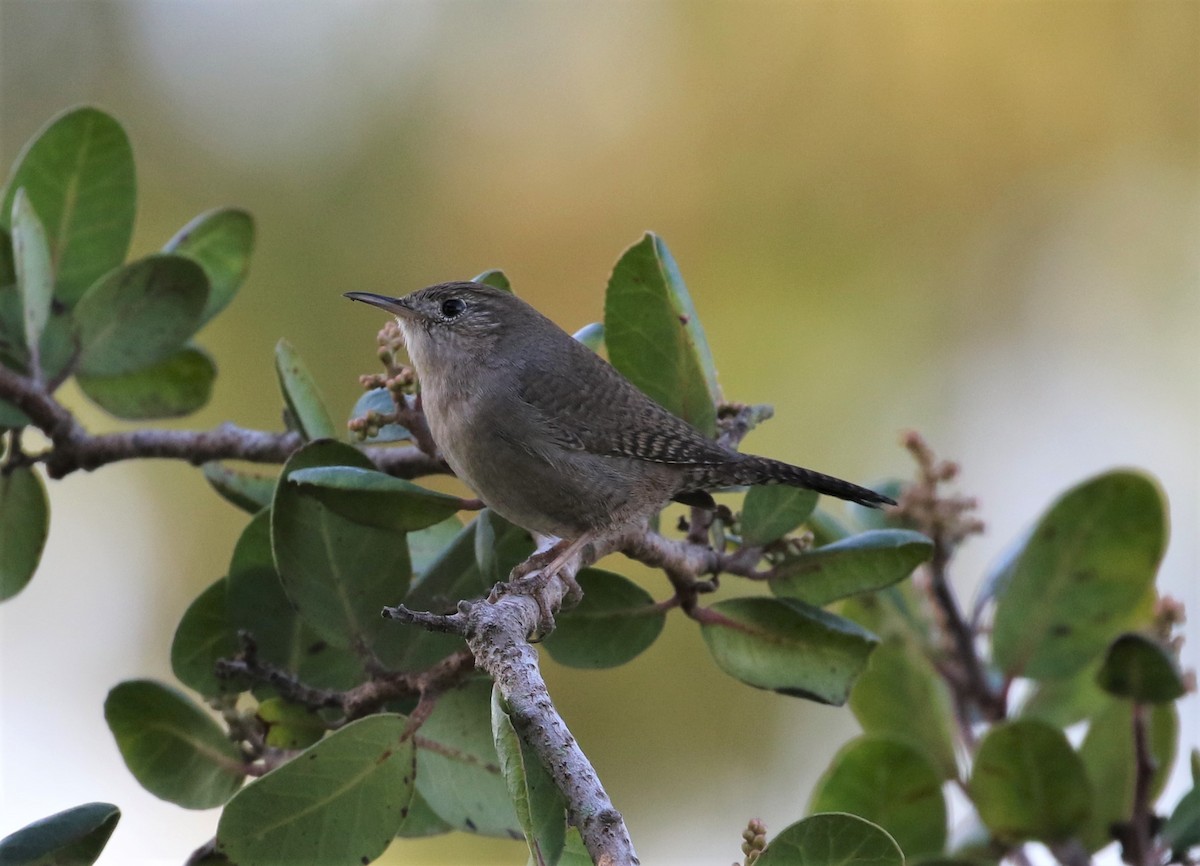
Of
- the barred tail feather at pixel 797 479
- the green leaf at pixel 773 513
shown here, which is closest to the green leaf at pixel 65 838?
the green leaf at pixel 773 513

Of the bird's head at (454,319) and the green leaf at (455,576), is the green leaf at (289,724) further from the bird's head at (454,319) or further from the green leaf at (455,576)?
the bird's head at (454,319)

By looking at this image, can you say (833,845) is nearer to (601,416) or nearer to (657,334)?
(657,334)

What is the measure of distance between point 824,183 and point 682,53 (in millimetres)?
1087

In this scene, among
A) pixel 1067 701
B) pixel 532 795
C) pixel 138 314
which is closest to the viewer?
pixel 532 795

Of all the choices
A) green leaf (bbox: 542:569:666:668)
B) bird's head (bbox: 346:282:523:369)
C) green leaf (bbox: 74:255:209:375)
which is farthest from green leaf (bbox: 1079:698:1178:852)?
green leaf (bbox: 74:255:209:375)

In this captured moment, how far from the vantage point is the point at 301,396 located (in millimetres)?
2289

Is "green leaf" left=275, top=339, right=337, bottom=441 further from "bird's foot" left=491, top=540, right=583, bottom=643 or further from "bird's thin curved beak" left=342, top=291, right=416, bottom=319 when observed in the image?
"bird's thin curved beak" left=342, top=291, right=416, bottom=319

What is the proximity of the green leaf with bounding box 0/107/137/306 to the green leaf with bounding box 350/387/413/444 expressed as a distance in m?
0.84

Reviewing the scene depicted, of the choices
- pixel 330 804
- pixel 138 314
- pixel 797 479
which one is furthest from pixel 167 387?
Result: pixel 797 479

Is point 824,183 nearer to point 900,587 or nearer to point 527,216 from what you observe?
point 527,216

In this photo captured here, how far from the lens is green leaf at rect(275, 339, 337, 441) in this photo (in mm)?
2240

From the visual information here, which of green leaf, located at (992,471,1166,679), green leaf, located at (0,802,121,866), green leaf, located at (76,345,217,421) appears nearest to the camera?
green leaf, located at (0,802,121,866)

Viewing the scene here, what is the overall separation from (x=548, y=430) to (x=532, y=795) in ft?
4.87

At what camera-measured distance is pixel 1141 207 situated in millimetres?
6633
